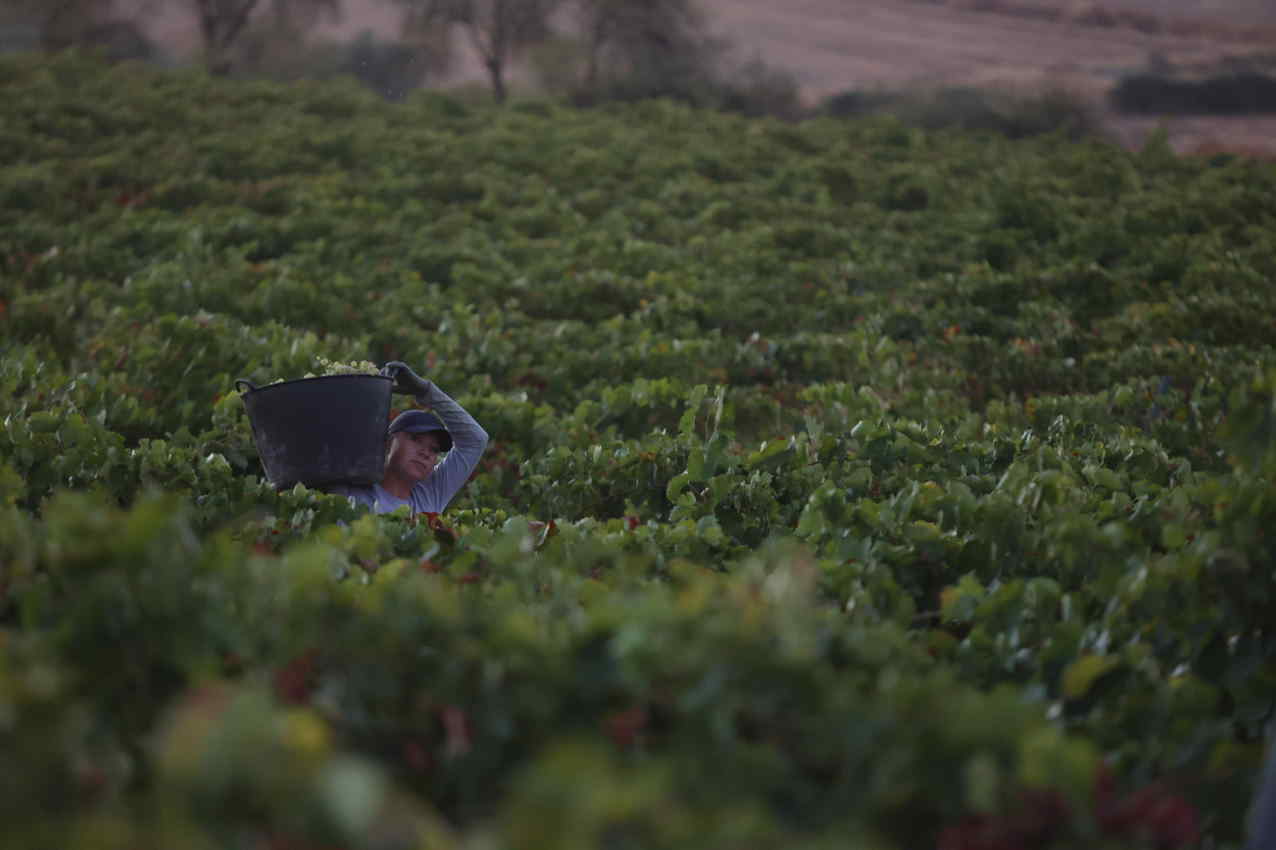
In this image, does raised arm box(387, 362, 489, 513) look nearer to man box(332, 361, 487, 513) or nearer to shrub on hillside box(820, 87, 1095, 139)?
man box(332, 361, 487, 513)

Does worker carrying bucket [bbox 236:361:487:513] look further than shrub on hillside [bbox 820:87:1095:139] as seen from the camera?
No

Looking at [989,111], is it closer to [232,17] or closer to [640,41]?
[640,41]

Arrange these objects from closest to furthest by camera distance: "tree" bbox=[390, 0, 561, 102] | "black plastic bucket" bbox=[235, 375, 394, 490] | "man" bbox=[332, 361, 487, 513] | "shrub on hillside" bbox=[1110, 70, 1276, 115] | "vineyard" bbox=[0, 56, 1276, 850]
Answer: "vineyard" bbox=[0, 56, 1276, 850]
"black plastic bucket" bbox=[235, 375, 394, 490]
"man" bbox=[332, 361, 487, 513]
"shrub on hillside" bbox=[1110, 70, 1276, 115]
"tree" bbox=[390, 0, 561, 102]

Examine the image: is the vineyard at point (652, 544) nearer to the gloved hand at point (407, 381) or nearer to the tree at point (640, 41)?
the gloved hand at point (407, 381)

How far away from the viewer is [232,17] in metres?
24.7

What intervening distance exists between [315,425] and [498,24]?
22.1 meters

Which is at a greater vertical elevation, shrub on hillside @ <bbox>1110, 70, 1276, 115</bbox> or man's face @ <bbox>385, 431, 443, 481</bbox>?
shrub on hillside @ <bbox>1110, 70, 1276, 115</bbox>

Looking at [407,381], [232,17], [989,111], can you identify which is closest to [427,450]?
[407,381]

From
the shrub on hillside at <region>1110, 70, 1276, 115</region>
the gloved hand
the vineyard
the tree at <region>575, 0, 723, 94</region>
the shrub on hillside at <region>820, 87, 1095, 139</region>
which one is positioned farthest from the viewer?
the tree at <region>575, 0, 723, 94</region>

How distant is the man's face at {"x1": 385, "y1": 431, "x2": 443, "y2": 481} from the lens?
15.9 feet

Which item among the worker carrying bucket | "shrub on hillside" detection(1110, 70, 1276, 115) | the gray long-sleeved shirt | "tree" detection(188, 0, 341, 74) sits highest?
"tree" detection(188, 0, 341, 74)

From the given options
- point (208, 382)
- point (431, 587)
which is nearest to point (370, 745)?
point (431, 587)

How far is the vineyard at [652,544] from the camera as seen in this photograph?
1521 mm

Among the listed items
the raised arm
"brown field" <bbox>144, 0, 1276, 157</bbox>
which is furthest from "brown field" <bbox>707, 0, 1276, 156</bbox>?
the raised arm
